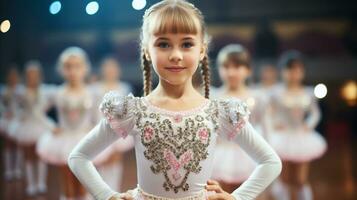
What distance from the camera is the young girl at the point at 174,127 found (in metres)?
1.18

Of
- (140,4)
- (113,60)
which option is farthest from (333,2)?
(140,4)

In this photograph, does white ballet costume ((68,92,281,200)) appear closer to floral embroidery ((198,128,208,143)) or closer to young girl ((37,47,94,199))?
floral embroidery ((198,128,208,143))

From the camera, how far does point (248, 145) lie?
1245 millimetres

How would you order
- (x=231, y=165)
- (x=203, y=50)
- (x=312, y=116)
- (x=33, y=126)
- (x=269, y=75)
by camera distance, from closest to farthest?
(x=203, y=50) < (x=231, y=165) < (x=312, y=116) < (x=33, y=126) < (x=269, y=75)

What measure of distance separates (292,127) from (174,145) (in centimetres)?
183

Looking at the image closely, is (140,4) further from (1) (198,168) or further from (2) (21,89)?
(2) (21,89)

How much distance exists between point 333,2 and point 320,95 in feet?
1.93

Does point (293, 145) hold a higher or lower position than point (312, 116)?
lower

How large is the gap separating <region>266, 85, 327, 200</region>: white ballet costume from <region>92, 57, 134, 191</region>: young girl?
84cm

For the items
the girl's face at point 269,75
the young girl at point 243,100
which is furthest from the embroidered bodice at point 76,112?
the girl's face at point 269,75

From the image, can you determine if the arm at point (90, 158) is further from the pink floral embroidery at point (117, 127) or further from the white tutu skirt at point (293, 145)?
the white tutu skirt at point (293, 145)

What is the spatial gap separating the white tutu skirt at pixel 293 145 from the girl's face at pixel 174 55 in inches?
67.9

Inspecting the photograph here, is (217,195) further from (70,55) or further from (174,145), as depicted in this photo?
(70,55)

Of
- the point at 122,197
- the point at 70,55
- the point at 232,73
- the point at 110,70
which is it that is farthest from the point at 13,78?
the point at 122,197
